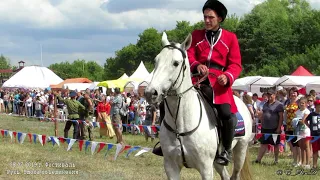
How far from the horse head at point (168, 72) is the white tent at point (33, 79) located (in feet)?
125

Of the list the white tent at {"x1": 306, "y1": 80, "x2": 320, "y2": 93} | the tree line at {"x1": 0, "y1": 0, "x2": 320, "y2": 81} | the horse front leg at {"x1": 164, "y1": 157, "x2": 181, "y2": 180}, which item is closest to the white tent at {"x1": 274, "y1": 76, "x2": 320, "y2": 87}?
the white tent at {"x1": 306, "y1": 80, "x2": 320, "y2": 93}

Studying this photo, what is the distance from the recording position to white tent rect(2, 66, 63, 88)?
140ft

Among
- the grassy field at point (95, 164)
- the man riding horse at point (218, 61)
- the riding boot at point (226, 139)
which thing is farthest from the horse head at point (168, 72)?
the grassy field at point (95, 164)

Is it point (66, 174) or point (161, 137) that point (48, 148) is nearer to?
point (66, 174)

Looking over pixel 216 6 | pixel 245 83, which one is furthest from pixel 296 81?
pixel 216 6

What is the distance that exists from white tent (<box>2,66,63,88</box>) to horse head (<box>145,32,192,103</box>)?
38.1 m

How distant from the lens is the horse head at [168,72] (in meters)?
5.14

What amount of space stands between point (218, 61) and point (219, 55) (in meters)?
0.08

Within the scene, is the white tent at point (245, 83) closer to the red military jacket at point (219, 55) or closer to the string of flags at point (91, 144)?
the string of flags at point (91, 144)

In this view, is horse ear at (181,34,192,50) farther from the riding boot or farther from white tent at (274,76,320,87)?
white tent at (274,76,320,87)

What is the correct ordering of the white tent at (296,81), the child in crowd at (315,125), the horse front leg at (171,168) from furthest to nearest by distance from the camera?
the white tent at (296,81)
the child in crowd at (315,125)
the horse front leg at (171,168)

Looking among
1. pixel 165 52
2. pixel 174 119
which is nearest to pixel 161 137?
pixel 174 119

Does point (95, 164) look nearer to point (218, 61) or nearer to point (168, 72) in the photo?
point (218, 61)

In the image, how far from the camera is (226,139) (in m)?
6.46
